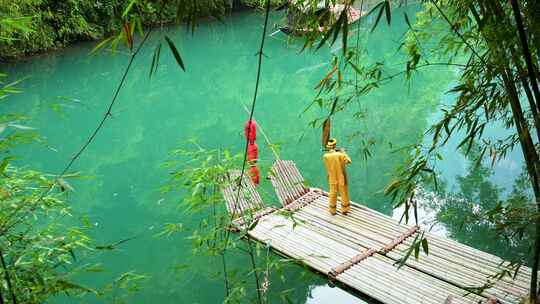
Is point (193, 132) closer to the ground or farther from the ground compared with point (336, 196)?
closer to the ground

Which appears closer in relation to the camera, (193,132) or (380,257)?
(380,257)

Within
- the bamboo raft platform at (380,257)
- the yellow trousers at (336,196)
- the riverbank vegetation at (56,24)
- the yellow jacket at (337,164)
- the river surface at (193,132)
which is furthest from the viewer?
the riverbank vegetation at (56,24)

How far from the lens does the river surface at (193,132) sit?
4.45 metres

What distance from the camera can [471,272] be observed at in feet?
11.3

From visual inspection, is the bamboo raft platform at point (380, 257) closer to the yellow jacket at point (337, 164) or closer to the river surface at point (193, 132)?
the river surface at point (193, 132)

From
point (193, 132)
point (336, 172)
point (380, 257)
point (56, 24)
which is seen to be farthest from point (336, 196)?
point (56, 24)

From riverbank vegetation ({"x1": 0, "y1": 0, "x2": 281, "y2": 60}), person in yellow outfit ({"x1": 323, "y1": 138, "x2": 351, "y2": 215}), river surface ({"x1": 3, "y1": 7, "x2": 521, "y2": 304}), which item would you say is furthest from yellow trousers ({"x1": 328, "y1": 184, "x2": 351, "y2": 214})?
riverbank vegetation ({"x1": 0, "y1": 0, "x2": 281, "y2": 60})

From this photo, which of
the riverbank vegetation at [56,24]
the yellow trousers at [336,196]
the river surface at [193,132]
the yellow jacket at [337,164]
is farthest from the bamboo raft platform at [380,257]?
the riverbank vegetation at [56,24]

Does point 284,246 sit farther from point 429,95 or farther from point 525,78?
point 429,95

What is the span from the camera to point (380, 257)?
3.75m

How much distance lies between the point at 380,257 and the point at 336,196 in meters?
0.75

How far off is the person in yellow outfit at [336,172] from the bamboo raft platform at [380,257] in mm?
112

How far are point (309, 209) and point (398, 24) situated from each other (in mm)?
11652

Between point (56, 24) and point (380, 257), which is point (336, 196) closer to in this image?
point (380, 257)
